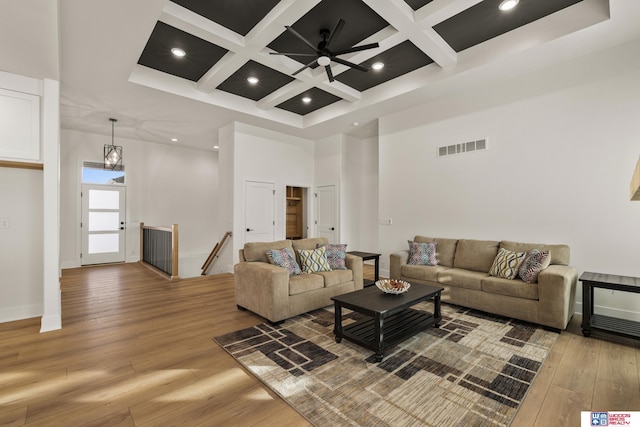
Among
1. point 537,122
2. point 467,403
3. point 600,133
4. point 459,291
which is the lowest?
point 467,403

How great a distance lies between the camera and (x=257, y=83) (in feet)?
16.4

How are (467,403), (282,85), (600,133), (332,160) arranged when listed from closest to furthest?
(467,403)
(600,133)
(282,85)
(332,160)

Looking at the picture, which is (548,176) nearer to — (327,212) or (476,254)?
(476,254)

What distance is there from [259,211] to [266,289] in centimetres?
344

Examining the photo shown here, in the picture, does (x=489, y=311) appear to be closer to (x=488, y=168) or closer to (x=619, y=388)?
(x=619, y=388)

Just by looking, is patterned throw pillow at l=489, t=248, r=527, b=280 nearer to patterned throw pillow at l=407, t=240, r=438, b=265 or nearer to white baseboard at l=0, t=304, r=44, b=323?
patterned throw pillow at l=407, t=240, r=438, b=265

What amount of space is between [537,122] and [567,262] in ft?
6.26

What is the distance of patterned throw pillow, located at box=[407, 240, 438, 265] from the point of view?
14.8 feet

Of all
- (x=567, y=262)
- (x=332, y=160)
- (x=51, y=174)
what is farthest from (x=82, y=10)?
(x=567, y=262)

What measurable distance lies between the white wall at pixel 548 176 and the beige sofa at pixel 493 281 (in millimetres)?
323

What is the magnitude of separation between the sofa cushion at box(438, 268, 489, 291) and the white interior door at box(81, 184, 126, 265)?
7.63 meters

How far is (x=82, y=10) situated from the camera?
277cm

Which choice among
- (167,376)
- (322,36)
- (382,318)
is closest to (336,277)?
(382,318)

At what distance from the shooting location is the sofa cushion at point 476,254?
4145mm
